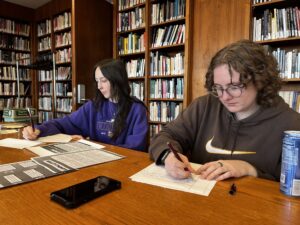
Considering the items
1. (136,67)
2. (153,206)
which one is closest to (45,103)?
(136,67)

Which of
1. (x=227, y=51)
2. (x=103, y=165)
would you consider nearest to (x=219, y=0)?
(x=227, y=51)

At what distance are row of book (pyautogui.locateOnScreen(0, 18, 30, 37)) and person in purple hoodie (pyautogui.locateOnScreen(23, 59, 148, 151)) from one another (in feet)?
10.7

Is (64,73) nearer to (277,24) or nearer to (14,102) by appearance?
(14,102)

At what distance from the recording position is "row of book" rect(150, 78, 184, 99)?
2797mm

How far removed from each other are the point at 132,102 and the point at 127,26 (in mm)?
1875

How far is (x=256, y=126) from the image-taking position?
1.00 m

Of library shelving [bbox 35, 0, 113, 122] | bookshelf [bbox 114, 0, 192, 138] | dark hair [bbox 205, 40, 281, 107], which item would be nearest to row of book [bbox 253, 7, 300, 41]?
bookshelf [bbox 114, 0, 192, 138]

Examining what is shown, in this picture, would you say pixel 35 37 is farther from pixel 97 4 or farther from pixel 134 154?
pixel 134 154

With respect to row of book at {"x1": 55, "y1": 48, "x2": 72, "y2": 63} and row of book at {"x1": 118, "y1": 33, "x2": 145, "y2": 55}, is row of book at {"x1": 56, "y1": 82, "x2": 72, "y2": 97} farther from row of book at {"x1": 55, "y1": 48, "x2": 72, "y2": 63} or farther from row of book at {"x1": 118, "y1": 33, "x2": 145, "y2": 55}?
row of book at {"x1": 118, "y1": 33, "x2": 145, "y2": 55}

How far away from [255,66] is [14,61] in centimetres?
433

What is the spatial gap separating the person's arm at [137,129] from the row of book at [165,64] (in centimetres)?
126

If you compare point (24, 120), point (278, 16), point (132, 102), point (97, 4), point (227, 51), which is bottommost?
point (24, 120)

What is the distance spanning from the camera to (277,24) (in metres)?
2.08

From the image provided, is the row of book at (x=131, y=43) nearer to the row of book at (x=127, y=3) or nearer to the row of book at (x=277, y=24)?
the row of book at (x=127, y=3)
